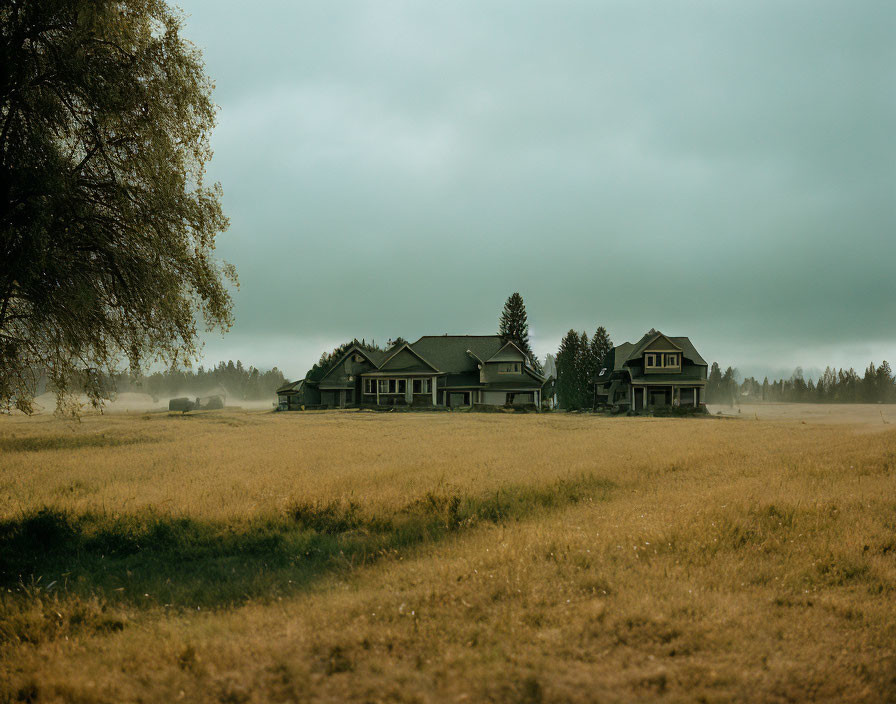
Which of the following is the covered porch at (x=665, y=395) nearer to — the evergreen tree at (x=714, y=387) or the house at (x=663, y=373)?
the house at (x=663, y=373)

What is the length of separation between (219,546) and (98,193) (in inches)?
373

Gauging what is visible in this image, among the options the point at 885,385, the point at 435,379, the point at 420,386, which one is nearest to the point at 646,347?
the point at 435,379

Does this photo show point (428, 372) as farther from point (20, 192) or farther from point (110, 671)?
point (110, 671)

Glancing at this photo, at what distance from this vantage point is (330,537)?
10.6 m

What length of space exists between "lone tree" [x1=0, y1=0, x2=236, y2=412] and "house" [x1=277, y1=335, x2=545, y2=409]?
4650 cm

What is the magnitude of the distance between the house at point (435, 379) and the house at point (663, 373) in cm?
1036

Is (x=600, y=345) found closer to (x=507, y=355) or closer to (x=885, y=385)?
(x=507, y=355)

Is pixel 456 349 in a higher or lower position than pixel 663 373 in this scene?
higher

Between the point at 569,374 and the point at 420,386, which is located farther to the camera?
the point at 569,374

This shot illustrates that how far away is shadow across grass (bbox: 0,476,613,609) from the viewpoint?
321 inches

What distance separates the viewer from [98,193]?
13422 millimetres

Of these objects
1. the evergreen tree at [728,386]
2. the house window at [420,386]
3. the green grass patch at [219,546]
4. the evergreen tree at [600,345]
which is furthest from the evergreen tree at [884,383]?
the green grass patch at [219,546]

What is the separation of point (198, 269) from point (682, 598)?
13.4 m

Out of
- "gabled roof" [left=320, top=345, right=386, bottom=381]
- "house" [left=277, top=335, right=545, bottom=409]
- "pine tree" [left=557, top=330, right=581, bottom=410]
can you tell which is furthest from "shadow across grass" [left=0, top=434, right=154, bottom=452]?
"pine tree" [left=557, top=330, right=581, bottom=410]
